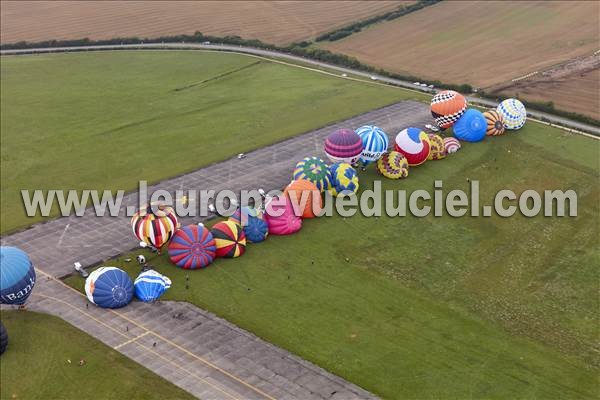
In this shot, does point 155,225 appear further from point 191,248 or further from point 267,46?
point 267,46

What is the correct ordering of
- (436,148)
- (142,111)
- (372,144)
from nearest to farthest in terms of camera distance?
1. (372,144)
2. (436,148)
3. (142,111)

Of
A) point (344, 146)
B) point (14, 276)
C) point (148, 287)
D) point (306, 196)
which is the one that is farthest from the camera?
point (344, 146)

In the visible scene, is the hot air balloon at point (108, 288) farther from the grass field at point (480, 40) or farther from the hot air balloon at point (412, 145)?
the grass field at point (480, 40)

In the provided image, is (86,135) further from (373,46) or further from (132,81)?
(373,46)

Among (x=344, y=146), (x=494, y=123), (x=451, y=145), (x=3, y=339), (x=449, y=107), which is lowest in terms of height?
(x=3, y=339)

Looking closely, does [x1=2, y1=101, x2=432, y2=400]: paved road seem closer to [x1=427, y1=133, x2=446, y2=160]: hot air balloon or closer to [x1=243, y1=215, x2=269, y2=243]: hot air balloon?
[x1=243, y1=215, x2=269, y2=243]: hot air balloon

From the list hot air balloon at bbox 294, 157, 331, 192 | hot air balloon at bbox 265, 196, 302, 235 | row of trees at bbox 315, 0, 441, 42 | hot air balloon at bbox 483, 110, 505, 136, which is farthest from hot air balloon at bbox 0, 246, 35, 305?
row of trees at bbox 315, 0, 441, 42

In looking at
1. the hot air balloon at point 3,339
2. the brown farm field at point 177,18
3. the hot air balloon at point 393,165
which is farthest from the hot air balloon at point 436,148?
the brown farm field at point 177,18

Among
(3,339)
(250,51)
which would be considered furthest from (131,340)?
(250,51)
